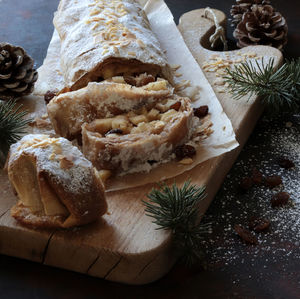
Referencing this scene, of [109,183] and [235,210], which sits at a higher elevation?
[109,183]

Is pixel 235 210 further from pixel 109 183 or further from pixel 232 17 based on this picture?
pixel 232 17

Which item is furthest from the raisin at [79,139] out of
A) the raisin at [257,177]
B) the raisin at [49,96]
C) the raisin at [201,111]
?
the raisin at [257,177]

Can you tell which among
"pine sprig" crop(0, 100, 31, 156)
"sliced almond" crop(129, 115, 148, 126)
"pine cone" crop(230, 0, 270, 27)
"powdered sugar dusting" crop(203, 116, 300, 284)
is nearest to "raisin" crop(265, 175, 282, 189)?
"powdered sugar dusting" crop(203, 116, 300, 284)

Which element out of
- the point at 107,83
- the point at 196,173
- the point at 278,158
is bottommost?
the point at 278,158

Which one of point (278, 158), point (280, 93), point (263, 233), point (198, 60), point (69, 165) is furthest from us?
point (198, 60)

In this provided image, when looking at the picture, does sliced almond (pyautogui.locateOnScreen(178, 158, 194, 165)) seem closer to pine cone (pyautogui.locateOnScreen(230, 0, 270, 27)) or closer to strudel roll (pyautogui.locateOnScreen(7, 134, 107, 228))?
strudel roll (pyautogui.locateOnScreen(7, 134, 107, 228))

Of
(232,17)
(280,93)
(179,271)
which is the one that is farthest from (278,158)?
(232,17)
